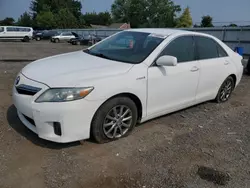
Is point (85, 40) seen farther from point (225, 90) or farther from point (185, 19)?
point (185, 19)

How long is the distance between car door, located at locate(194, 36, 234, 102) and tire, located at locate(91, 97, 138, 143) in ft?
5.29

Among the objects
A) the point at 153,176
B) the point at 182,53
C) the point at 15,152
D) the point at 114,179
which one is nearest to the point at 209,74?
the point at 182,53

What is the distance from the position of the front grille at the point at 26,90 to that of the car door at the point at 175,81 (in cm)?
154

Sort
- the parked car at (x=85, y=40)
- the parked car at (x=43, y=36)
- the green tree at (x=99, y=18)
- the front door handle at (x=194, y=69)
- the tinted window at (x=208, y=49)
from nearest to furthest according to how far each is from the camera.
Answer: the front door handle at (x=194, y=69) < the tinted window at (x=208, y=49) < the parked car at (x=85, y=40) < the parked car at (x=43, y=36) < the green tree at (x=99, y=18)

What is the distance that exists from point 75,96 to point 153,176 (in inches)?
50.3

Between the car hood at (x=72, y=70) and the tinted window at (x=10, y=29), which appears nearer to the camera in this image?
the car hood at (x=72, y=70)

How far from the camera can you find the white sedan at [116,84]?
2963mm

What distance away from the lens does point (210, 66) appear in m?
4.59

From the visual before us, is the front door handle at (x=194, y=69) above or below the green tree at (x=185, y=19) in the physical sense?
below

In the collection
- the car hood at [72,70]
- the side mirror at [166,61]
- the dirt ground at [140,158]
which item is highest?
the side mirror at [166,61]

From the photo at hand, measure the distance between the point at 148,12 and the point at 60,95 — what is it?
2788 inches

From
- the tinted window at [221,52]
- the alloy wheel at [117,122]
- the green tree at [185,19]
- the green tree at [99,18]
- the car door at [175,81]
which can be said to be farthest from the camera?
the green tree at [99,18]

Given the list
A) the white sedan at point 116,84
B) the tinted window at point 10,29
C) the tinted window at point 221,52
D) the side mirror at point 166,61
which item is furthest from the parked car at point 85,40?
the side mirror at point 166,61

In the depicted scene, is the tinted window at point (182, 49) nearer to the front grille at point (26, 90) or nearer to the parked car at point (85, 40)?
the front grille at point (26, 90)
